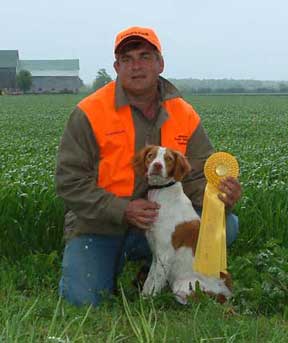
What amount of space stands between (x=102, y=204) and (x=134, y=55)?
107cm

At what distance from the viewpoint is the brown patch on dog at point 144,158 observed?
182 inches

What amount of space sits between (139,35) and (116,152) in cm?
83

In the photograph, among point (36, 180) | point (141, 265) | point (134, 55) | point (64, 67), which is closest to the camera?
point (134, 55)

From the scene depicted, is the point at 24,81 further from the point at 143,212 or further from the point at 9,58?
the point at 143,212

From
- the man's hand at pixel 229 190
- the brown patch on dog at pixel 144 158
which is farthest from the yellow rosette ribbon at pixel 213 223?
the brown patch on dog at pixel 144 158

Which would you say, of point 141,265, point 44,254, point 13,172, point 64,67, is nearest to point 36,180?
point 13,172

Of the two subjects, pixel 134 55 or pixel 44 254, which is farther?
pixel 44 254

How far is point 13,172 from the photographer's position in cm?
784

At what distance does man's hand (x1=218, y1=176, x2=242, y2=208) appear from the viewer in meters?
4.81

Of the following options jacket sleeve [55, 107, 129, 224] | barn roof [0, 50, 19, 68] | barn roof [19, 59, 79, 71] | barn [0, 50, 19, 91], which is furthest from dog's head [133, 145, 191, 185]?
barn roof [19, 59, 79, 71]

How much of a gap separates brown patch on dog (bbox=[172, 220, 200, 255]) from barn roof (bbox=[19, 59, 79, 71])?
119 meters

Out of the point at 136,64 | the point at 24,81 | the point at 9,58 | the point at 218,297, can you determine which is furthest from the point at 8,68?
the point at 218,297

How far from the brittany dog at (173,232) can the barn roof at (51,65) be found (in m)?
119

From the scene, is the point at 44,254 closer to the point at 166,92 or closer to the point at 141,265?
the point at 141,265
